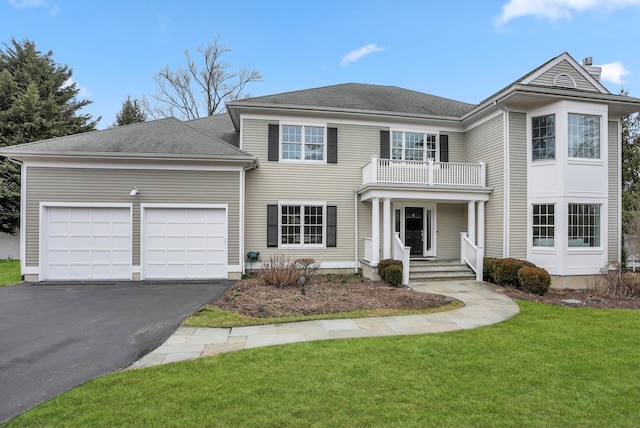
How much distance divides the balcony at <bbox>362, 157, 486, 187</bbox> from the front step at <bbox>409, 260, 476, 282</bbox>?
275cm

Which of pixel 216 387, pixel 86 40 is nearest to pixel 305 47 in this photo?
pixel 86 40

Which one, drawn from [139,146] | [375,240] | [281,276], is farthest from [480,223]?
[139,146]

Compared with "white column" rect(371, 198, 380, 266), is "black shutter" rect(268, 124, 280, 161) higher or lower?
higher

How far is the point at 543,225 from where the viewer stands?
10.2 metres

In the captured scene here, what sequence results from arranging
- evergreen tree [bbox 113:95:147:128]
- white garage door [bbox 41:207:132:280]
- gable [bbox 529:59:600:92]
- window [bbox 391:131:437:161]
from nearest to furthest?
white garage door [bbox 41:207:132:280]
gable [bbox 529:59:600:92]
window [bbox 391:131:437:161]
evergreen tree [bbox 113:95:147:128]

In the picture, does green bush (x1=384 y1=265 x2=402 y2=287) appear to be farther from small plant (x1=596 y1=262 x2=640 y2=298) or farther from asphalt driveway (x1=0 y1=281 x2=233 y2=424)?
small plant (x1=596 y1=262 x2=640 y2=298)

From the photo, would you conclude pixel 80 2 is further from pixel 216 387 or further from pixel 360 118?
pixel 216 387

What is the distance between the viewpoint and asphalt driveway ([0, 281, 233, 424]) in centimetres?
357

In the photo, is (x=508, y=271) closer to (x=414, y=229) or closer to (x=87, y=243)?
(x=414, y=229)

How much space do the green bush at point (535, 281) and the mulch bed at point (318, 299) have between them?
9.00ft

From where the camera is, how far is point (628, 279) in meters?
8.75

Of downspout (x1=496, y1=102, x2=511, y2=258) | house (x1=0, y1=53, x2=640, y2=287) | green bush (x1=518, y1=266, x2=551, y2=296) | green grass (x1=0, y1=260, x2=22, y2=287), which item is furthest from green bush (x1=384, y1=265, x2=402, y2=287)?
green grass (x1=0, y1=260, x2=22, y2=287)

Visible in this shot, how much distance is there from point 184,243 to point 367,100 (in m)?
8.68

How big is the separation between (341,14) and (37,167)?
45.6 ft
